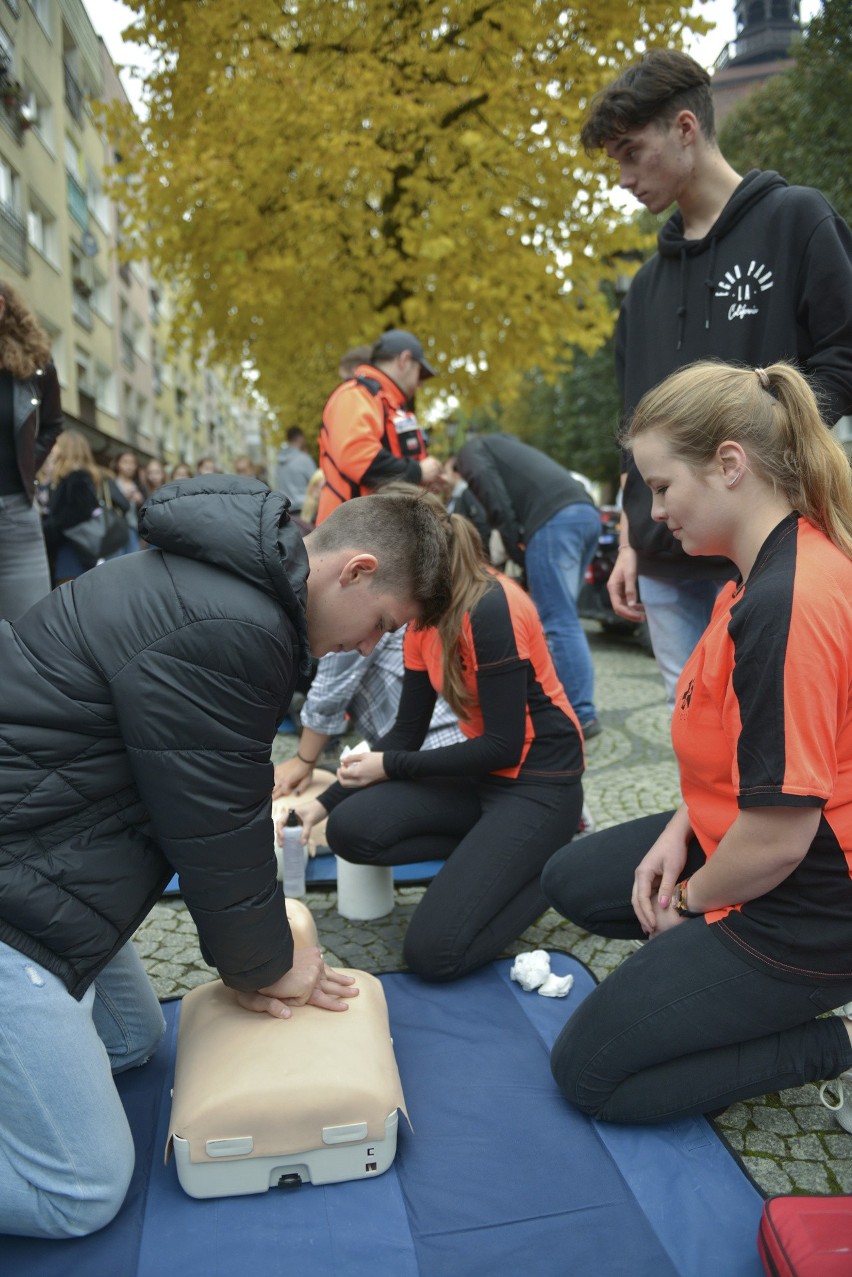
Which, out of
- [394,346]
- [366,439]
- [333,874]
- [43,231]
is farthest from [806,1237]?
[43,231]

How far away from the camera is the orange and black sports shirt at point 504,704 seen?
9.37 ft

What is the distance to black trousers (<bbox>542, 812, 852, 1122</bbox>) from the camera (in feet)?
6.31

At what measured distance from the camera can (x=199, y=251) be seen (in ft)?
28.6

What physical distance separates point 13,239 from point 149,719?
14.4 m

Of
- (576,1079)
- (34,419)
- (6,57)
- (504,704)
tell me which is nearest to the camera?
(576,1079)

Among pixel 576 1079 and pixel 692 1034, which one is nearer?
pixel 692 1034

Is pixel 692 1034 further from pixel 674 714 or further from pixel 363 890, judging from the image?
pixel 363 890

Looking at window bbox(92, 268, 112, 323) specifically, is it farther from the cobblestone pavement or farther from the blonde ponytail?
the blonde ponytail

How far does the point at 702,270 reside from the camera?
2.80 meters

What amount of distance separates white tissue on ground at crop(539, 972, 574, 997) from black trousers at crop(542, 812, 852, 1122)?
48 centimetres

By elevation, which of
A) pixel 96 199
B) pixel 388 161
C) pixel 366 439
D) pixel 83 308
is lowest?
pixel 366 439

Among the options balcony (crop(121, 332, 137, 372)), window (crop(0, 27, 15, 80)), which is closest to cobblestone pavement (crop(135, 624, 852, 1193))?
window (crop(0, 27, 15, 80))

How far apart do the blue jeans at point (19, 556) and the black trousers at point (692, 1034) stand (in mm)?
2764

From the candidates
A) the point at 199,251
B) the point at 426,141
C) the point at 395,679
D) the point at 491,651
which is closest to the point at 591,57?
the point at 426,141
